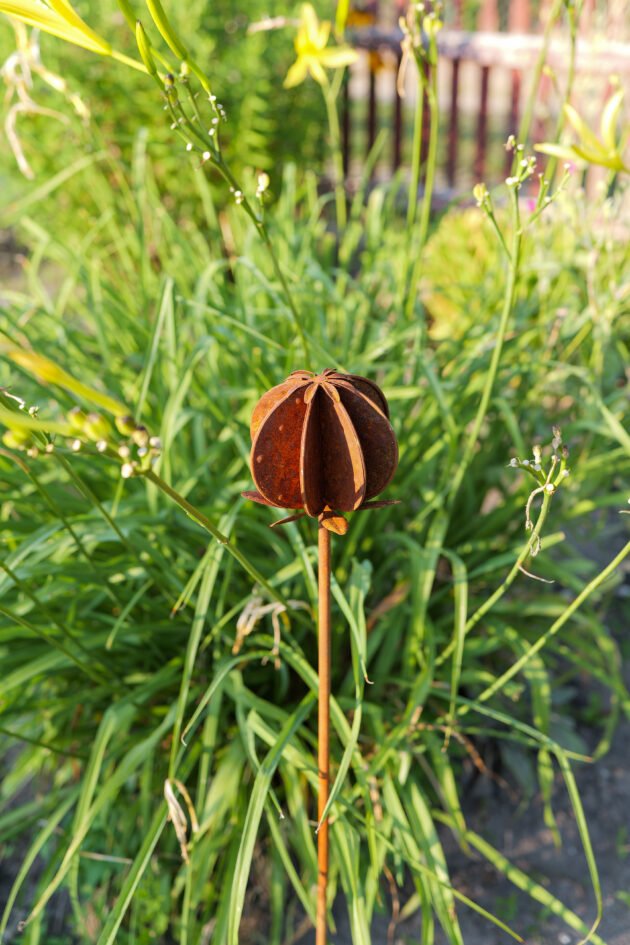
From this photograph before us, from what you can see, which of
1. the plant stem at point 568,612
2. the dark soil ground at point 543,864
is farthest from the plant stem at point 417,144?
the dark soil ground at point 543,864

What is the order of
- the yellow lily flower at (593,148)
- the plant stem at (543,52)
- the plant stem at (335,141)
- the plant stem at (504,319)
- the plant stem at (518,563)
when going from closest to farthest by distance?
1. the yellow lily flower at (593,148)
2. the plant stem at (518,563)
3. the plant stem at (504,319)
4. the plant stem at (543,52)
5. the plant stem at (335,141)

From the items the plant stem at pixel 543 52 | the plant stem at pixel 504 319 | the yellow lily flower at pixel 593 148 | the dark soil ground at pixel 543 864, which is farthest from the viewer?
the dark soil ground at pixel 543 864

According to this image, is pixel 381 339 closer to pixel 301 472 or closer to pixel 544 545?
pixel 544 545

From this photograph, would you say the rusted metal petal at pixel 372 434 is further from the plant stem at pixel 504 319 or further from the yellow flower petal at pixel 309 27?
the yellow flower petal at pixel 309 27

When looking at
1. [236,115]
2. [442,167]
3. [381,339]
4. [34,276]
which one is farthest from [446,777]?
[442,167]

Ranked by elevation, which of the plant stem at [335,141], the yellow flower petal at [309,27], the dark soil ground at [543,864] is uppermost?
the yellow flower petal at [309,27]

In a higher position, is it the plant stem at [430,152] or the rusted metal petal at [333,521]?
the plant stem at [430,152]

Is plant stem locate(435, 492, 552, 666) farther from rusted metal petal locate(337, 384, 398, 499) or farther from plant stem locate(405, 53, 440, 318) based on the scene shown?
plant stem locate(405, 53, 440, 318)

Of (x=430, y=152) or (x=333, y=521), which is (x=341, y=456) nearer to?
(x=333, y=521)

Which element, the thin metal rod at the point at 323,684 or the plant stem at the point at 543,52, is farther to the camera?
the plant stem at the point at 543,52
